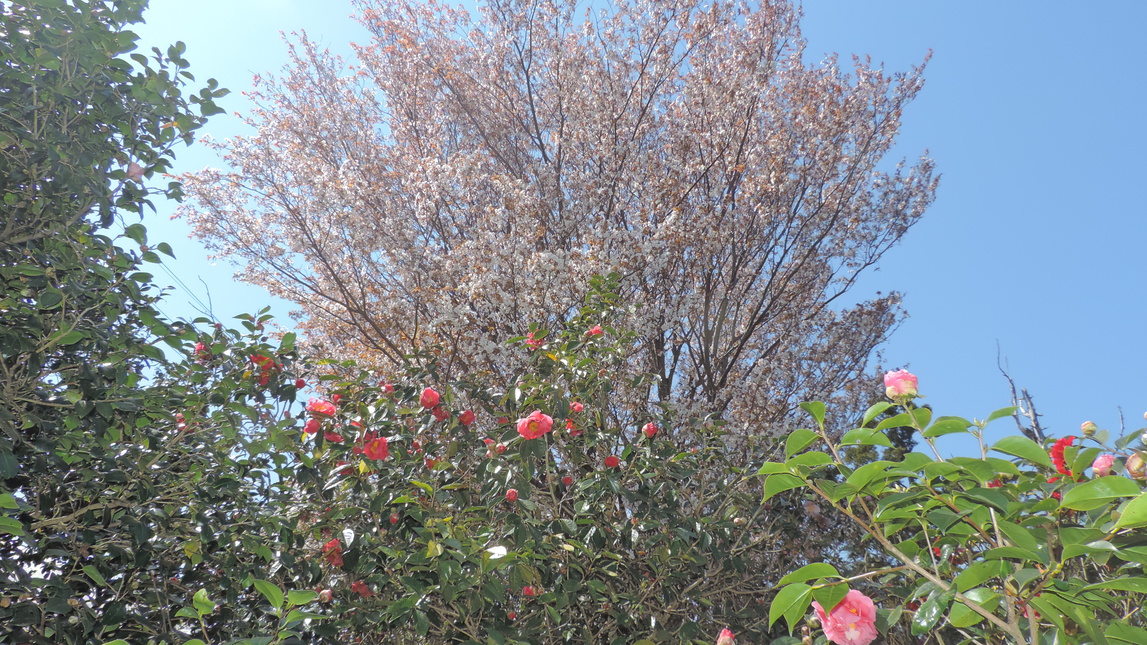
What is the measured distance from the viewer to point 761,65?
20.5 feet

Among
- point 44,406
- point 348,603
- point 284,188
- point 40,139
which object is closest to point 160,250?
point 40,139

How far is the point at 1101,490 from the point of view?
99 centimetres

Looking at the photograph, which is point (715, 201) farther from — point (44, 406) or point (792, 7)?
point (44, 406)

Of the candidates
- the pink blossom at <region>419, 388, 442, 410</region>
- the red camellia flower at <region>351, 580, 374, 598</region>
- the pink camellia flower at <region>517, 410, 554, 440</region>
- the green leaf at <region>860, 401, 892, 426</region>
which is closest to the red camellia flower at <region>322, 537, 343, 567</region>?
the red camellia flower at <region>351, 580, 374, 598</region>

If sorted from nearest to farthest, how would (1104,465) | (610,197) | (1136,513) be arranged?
(1136,513) → (1104,465) → (610,197)

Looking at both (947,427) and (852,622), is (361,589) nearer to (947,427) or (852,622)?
(852,622)

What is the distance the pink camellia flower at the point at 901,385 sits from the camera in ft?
4.17

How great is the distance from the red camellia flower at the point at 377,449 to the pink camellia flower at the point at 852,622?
1556mm

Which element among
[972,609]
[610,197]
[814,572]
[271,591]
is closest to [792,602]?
[814,572]

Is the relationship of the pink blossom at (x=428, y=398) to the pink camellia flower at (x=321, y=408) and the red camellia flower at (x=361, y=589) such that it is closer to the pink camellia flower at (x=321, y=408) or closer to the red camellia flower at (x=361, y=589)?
the pink camellia flower at (x=321, y=408)

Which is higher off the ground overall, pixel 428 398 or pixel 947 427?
pixel 428 398

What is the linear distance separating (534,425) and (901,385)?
121 cm

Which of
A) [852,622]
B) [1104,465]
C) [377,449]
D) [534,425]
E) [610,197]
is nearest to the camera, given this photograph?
[852,622]

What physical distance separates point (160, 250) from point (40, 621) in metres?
1.13
